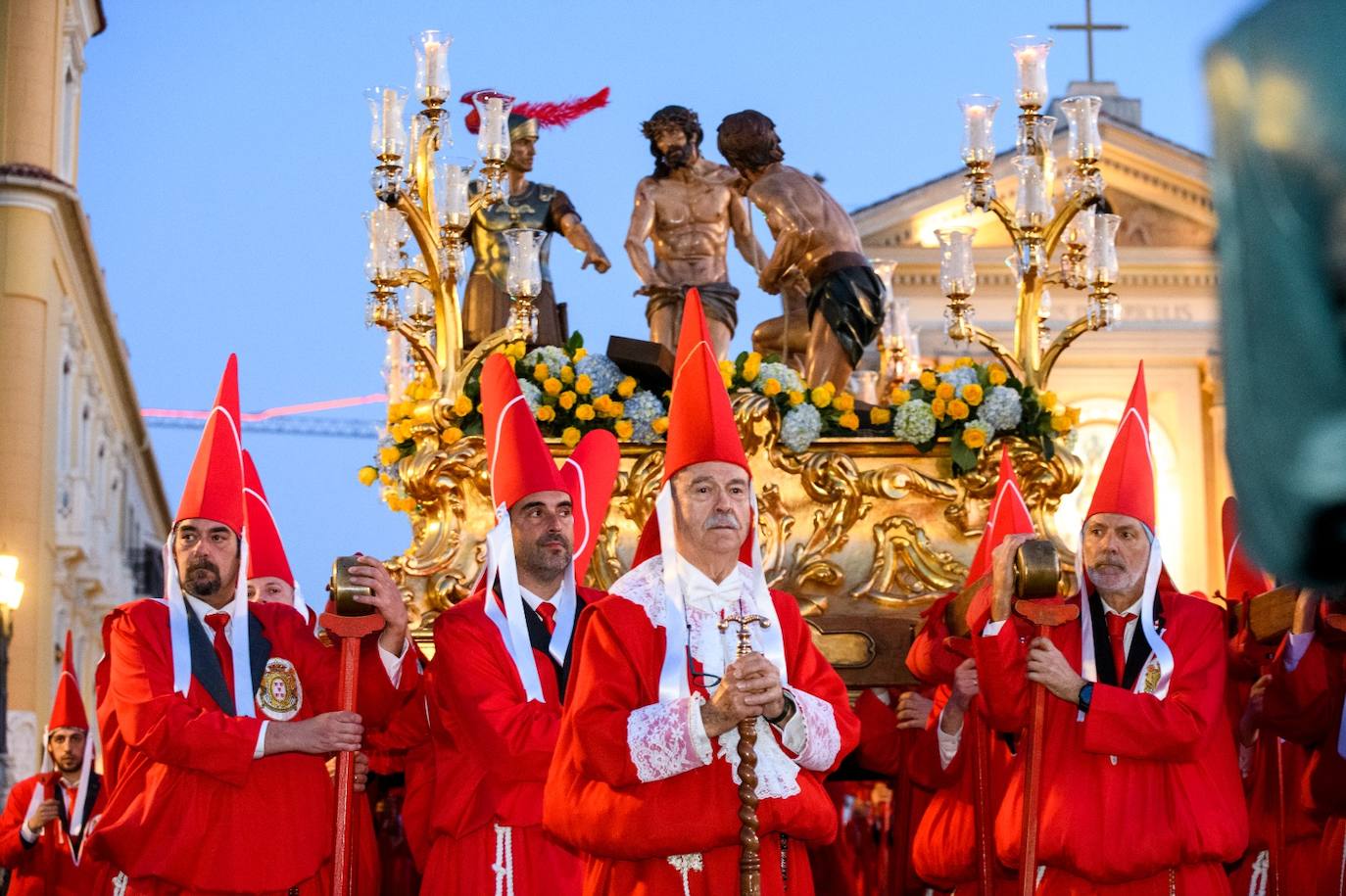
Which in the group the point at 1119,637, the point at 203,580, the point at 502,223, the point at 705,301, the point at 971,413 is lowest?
the point at 1119,637

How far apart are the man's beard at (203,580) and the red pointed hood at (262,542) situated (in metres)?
1.23

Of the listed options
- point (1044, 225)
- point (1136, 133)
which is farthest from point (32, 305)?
point (1044, 225)

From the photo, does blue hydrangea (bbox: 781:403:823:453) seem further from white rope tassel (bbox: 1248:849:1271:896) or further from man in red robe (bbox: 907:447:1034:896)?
white rope tassel (bbox: 1248:849:1271:896)

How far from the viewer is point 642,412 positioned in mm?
9000

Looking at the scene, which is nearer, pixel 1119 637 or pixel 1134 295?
pixel 1119 637

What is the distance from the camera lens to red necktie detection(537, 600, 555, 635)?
245 inches

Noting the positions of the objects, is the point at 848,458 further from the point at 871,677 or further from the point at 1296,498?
the point at 1296,498

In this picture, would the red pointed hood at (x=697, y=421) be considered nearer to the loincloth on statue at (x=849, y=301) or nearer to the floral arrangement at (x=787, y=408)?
the floral arrangement at (x=787, y=408)

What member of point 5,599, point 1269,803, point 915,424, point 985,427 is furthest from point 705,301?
point 5,599

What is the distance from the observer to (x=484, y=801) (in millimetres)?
5988

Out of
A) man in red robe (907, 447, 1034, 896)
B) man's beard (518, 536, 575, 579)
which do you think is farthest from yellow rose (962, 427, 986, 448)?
man's beard (518, 536, 575, 579)

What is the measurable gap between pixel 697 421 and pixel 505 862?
1607 mm

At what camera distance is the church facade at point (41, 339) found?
76.9ft

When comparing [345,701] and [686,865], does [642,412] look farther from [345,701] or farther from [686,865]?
[686,865]
